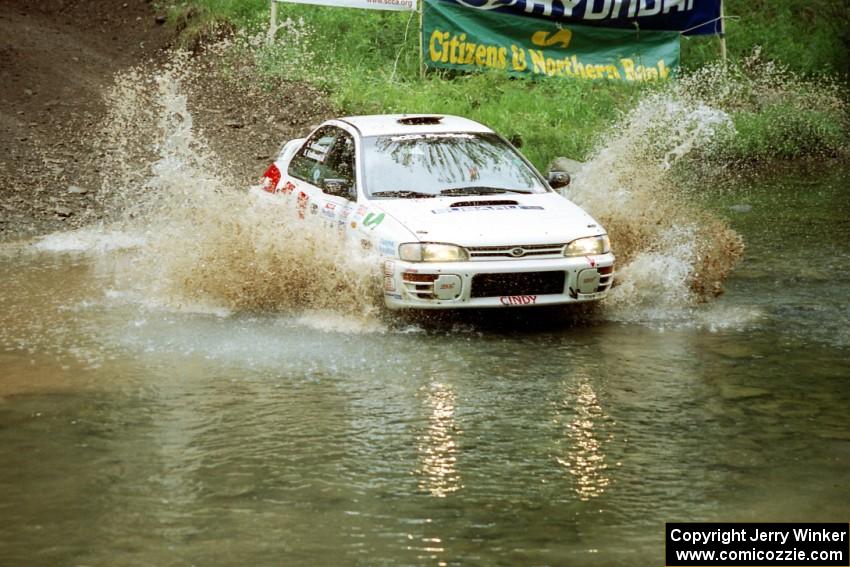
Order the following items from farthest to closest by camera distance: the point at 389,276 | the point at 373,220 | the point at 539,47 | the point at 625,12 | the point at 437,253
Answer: the point at 625,12 < the point at 539,47 < the point at 373,220 < the point at 389,276 < the point at 437,253

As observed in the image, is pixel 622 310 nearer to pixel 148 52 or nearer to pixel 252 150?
pixel 252 150

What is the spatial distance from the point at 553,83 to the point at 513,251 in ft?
36.3

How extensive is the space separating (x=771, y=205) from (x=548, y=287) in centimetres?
713

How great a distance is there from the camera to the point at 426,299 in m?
8.91

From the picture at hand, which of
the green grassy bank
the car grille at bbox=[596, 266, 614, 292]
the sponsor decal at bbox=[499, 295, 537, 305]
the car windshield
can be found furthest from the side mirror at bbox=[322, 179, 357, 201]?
the green grassy bank

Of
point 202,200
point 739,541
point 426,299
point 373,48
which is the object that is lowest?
point 739,541

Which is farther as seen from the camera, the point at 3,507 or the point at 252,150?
the point at 252,150

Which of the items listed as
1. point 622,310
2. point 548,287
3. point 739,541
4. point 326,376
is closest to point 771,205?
point 622,310

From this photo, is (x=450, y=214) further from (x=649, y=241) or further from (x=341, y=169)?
(x=649, y=241)


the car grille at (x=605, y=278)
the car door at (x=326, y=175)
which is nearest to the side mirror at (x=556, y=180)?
the car grille at (x=605, y=278)

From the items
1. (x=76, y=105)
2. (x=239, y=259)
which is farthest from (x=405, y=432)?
(x=76, y=105)

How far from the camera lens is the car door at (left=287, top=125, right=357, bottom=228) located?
998cm

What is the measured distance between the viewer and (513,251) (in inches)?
353

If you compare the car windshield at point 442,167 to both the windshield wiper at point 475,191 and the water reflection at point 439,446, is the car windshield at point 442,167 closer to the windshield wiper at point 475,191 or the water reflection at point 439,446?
the windshield wiper at point 475,191
